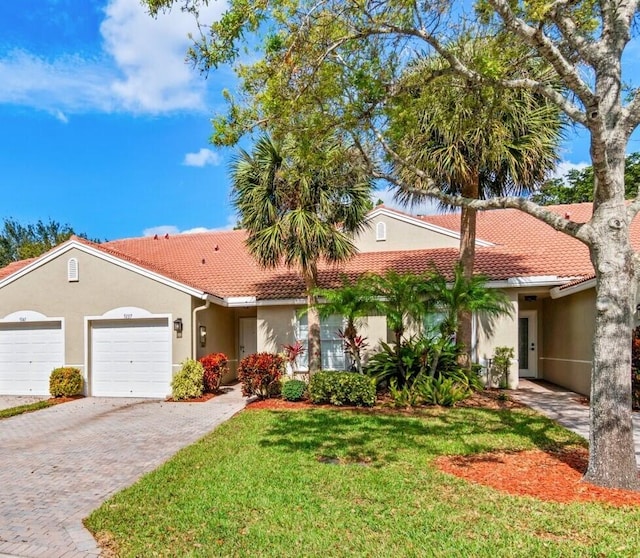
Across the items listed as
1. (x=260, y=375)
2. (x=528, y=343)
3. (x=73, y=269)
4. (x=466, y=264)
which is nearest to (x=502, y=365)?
(x=528, y=343)

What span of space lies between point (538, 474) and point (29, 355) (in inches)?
590

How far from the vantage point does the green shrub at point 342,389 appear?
36.4 ft

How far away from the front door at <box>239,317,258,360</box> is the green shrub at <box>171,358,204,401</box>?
12.7 ft

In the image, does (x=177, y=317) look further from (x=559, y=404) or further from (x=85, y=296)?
(x=559, y=404)

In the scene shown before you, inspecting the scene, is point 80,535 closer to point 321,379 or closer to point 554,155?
point 321,379

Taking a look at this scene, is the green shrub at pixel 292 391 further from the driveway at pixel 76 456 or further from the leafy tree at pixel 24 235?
the leafy tree at pixel 24 235

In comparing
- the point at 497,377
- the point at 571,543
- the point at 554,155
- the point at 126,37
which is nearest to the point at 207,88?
the point at 126,37

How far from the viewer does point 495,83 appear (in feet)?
20.2

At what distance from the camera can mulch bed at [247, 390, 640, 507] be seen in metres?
5.17

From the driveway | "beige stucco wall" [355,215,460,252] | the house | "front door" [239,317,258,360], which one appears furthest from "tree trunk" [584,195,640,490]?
"front door" [239,317,258,360]

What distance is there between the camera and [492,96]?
7.87 m

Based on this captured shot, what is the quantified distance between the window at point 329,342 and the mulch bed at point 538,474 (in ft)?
25.8

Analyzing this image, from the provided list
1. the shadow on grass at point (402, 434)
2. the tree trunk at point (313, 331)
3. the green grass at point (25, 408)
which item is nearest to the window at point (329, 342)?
the tree trunk at point (313, 331)

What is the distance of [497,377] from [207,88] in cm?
1137
